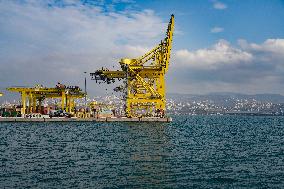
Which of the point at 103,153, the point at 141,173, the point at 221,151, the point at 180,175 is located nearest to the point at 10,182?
the point at 141,173

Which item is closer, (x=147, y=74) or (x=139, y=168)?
(x=139, y=168)

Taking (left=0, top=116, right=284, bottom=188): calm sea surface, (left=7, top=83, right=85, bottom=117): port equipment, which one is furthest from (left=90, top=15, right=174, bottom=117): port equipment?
(left=0, top=116, right=284, bottom=188): calm sea surface

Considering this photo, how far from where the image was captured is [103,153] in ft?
114

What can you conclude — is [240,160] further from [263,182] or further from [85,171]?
[85,171]

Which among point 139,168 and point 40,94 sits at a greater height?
point 40,94

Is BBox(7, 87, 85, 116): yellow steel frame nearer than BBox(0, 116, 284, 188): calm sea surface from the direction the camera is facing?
No

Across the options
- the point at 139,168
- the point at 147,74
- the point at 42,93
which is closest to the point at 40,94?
the point at 42,93

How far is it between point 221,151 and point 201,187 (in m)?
16.4

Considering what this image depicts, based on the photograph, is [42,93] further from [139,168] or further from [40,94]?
[139,168]

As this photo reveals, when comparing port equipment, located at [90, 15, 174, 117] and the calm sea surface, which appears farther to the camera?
port equipment, located at [90, 15, 174, 117]

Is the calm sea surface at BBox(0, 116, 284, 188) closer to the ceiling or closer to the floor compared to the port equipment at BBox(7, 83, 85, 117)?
closer to the floor

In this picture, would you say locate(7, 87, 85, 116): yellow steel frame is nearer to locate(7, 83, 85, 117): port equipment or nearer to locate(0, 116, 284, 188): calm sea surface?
locate(7, 83, 85, 117): port equipment

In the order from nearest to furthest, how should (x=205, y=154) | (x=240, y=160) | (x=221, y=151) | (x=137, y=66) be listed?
(x=240, y=160) → (x=205, y=154) → (x=221, y=151) → (x=137, y=66)

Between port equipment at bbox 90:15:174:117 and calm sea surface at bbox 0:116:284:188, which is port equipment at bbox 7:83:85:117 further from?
calm sea surface at bbox 0:116:284:188
